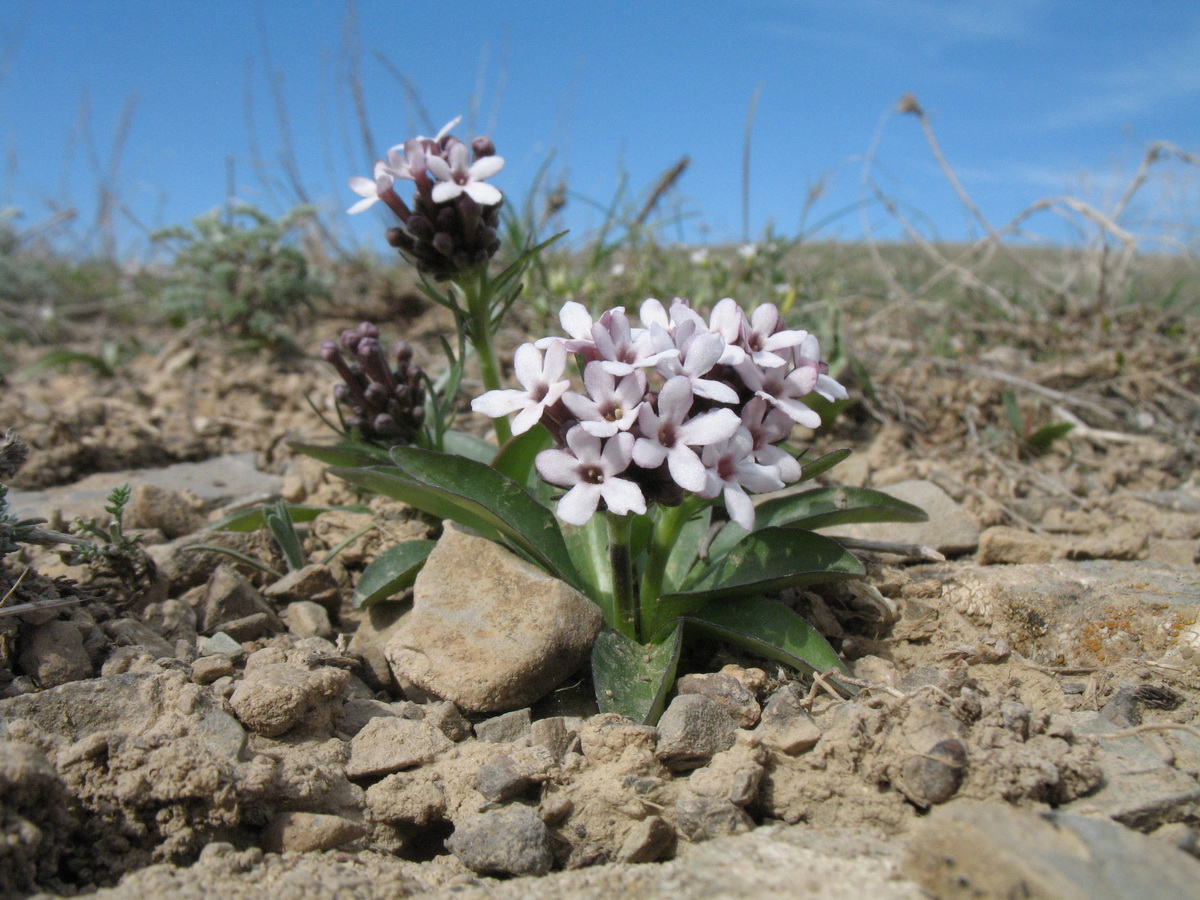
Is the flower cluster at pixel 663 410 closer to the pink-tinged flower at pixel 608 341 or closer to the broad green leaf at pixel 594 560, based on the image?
the pink-tinged flower at pixel 608 341

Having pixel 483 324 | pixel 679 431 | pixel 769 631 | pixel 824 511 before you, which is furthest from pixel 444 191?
pixel 769 631

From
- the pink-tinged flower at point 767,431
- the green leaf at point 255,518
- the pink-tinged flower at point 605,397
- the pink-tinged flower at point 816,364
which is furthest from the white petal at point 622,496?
the green leaf at point 255,518

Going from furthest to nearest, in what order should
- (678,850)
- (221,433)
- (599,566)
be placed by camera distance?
(221,433)
(599,566)
(678,850)

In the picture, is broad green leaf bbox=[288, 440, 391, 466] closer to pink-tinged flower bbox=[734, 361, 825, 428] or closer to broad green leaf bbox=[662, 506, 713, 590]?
broad green leaf bbox=[662, 506, 713, 590]

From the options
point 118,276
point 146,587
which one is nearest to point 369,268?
point 118,276

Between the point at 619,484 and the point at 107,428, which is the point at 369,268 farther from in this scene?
the point at 619,484

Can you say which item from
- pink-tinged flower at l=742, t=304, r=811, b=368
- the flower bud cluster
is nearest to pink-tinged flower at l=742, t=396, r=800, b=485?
pink-tinged flower at l=742, t=304, r=811, b=368
